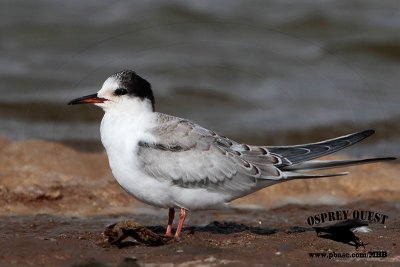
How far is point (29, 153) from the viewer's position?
8.79 meters

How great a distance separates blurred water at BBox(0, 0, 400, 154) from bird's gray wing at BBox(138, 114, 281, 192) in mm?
4615

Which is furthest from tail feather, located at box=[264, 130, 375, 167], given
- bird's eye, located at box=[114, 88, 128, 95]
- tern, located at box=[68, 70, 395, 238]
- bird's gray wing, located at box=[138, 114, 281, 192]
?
bird's eye, located at box=[114, 88, 128, 95]

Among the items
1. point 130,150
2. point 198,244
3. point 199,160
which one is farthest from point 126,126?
point 198,244

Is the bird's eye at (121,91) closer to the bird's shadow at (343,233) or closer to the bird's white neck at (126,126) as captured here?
the bird's white neck at (126,126)

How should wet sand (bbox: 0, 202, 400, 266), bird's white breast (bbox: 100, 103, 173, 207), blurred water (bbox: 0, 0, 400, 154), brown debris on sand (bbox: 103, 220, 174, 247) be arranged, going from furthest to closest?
1. blurred water (bbox: 0, 0, 400, 154)
2. bird's white breast (bbox: 100, 103, 173, 207)
3. brown debris on sand (bbox: 103, 220, 174, 247)
4. wet sand (bbox: 0, 202, 400, 266)

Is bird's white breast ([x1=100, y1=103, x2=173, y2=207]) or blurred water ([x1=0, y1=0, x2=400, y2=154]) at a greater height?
blurred water ([x1=0, y1=0, x2=400, y2=154])

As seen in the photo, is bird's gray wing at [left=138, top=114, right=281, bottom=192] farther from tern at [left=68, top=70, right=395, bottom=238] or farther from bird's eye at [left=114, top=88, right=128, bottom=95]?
bird's eye at [left=114, top=88, right=128, bottom=95]

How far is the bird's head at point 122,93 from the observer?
6492mm

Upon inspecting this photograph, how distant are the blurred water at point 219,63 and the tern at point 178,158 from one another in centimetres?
451

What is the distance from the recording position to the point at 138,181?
240 inches

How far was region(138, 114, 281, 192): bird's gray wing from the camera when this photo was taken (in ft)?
20.2

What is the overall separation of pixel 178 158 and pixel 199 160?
167 millimetres

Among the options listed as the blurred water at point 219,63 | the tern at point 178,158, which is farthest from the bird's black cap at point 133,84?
the blurred water at point 219,63

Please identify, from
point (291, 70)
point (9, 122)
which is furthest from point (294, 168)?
point (291, 70)
